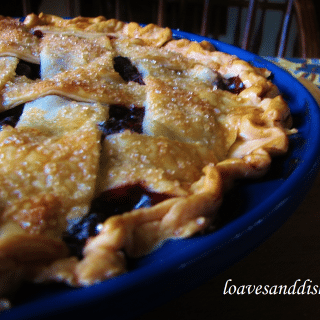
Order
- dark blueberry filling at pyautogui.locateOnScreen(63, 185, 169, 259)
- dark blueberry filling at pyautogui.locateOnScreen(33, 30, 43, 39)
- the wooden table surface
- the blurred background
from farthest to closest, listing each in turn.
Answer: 1. the blurred background
2. dark blueberry filling at pyautogui.locateOnScreen(33, 30, 43, 39)
3. the wooden table surface
4. dark blueberry filling at pyautogui.locateOnScreen(63, 185, 169, 259)

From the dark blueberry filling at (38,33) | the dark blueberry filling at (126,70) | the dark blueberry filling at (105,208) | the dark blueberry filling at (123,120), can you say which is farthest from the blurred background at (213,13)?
the dark blueberry filling at (105,208)

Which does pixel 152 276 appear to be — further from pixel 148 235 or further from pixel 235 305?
pixel 235 305

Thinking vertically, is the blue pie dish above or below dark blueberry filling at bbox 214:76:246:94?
below

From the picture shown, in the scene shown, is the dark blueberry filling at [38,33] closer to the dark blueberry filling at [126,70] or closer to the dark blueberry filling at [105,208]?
the dark blueberry filling at [126,70]

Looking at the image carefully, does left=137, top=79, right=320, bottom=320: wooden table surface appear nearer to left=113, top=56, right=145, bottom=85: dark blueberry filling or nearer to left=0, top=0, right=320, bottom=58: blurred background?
left=113, top=56, right=145, bottom=85: dark blueberry filling

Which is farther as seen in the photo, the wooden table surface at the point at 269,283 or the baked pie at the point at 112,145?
the wooden table surface at the point at 269,283

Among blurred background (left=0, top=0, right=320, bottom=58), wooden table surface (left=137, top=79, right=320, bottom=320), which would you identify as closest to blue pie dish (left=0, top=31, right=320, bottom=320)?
wooden table surface (left=137, top=79, right=320, bottom=320)

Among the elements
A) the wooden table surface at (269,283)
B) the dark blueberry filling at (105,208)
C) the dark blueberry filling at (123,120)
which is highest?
the dark blueberry filling at (123,120)

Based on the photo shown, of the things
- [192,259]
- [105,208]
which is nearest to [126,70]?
[105,208]

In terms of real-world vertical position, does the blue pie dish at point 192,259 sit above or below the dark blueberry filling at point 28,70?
below
